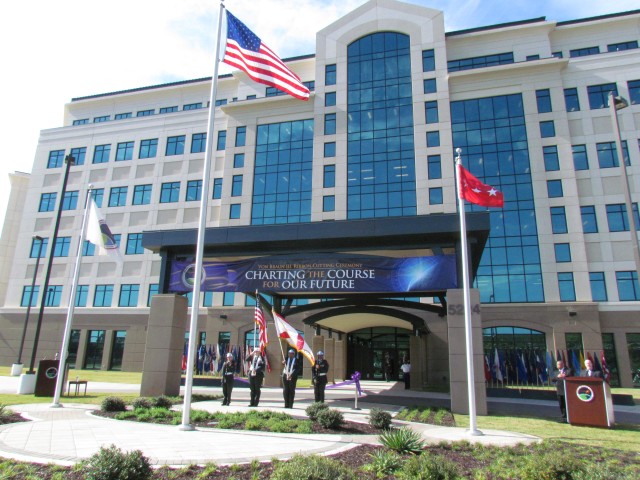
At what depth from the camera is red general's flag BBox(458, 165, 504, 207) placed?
1451 centimetres

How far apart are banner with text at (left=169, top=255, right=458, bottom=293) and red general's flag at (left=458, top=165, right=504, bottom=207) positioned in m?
3.10

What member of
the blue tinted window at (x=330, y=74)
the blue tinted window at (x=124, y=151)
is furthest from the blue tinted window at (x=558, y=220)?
the blue tinted window at (x=124, y=151)

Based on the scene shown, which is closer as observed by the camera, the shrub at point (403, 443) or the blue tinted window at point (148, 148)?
the shrub at point (403, 443)

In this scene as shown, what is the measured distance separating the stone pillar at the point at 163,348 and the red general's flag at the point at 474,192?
11655 millimetres

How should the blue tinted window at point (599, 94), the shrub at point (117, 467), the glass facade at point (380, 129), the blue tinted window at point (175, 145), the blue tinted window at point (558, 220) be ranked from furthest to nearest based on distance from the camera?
1. the blue tinted window at point (175, 145)
2. the glass facade at point (380, 129)
3. the blue tinted window at point (599, 94)
4. the blue tinted window at point (558, 220)
5. the shrub at point (117, 467)

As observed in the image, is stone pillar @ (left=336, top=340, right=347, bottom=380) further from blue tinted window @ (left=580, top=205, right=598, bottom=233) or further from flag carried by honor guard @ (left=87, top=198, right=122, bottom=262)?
blue tinted window @ (left=580, top=205, right=598, bottom=233)

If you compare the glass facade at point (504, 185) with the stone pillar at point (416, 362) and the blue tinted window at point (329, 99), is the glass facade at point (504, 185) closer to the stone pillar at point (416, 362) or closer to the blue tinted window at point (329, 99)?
the stone pillar at point (416, 362)

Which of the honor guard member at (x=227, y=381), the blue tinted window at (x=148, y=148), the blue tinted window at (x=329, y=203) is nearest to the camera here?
the honor guard member at (x=227, y=381)

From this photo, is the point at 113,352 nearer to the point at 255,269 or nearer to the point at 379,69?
the point at 255,269

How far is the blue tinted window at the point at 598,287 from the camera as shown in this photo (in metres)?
36.2

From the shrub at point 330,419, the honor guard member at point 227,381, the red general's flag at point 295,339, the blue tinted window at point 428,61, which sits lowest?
the shrub at point 330,419

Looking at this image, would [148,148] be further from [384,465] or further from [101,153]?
[384,465]

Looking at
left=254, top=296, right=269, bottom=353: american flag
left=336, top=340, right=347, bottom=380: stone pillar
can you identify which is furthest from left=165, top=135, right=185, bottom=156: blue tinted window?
left=254, top=296, right=269, bottom=353: american flag

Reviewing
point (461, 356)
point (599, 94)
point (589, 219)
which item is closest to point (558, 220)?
point (589, 219)
